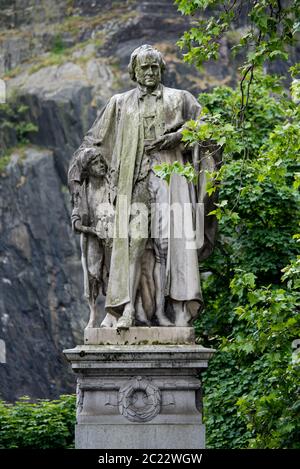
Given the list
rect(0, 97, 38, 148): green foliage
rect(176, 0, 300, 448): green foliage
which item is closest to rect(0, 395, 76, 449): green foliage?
rect(176, 0, 300, 448): green foliage

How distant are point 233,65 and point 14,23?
9776 millimetres

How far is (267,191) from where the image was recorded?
2339 centimetres

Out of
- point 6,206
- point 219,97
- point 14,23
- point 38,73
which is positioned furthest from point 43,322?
point 219,97

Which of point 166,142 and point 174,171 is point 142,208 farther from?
point 166,142

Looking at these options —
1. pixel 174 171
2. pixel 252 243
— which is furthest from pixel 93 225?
pixel 252 243

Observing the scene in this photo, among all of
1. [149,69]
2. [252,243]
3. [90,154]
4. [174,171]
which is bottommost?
[174,171]

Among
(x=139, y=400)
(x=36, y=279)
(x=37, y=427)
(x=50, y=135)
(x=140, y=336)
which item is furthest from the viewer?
(x=50, y=135)

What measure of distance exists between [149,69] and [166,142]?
833mm

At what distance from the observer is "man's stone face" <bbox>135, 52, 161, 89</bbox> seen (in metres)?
13.5

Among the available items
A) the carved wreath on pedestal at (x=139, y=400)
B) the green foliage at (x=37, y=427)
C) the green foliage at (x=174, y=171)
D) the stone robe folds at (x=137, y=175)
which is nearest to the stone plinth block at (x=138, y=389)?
the carved wreath on pedestal at (x=139, y=400)

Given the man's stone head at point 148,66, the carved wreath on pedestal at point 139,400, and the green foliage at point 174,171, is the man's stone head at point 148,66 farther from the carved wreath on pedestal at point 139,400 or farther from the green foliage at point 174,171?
the carved wreath on pedestal at point 139,400

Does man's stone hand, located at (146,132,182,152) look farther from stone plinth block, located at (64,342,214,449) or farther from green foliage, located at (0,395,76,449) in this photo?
green foliage, located at (0,395,76,449)

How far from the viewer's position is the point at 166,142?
13305mm
